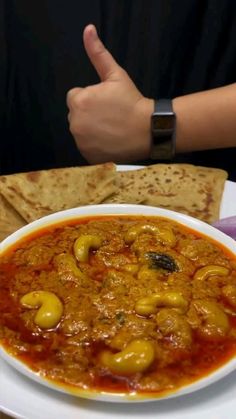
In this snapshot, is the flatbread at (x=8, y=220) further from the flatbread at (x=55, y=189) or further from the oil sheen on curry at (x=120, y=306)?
the oil sheen on curry at (x=120, y=306)

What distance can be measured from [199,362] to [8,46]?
1477 millimetres

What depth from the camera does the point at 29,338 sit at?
3.56 feet

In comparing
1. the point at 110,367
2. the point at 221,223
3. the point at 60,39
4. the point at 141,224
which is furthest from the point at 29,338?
the point at 60,39

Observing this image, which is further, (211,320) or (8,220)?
(8,220)

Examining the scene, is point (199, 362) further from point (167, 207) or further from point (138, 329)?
point (167, 207)

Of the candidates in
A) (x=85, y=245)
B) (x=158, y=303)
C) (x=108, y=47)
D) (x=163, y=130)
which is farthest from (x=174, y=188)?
(x=108, y=47)

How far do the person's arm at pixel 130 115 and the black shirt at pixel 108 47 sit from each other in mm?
265

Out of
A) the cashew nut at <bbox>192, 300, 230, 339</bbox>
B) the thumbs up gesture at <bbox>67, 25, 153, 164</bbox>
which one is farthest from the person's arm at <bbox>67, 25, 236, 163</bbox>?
the cashew nut at <bbox>192, 300, 230, 339</bbox>

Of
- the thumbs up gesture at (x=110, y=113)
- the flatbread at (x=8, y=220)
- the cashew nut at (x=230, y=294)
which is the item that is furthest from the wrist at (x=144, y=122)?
the cashew nut at (x=230, y=294)

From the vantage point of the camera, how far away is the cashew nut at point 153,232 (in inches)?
52.4

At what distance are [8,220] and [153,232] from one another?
39 cm

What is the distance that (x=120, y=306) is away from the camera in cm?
113

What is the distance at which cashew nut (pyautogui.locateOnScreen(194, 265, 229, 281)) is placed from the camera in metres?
1.22

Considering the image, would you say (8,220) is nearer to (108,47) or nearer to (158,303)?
(158,303)
